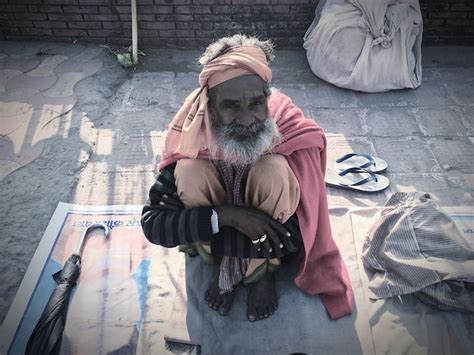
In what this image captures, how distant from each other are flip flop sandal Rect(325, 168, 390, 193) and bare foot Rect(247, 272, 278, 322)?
102 centimetres

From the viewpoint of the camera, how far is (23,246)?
248cm

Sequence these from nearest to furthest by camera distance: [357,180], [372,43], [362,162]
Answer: [357,180] < [362,162] < [372,43]

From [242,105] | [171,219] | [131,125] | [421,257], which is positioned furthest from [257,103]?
[131,125]

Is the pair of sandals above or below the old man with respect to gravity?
below

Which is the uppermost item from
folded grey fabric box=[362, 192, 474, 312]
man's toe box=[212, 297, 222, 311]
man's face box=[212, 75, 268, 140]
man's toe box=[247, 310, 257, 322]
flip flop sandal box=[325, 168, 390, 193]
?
man's face box=[212, 75, 268, 140]

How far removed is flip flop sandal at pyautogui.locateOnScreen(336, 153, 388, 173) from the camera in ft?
9.48

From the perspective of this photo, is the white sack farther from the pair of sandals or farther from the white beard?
the white beard

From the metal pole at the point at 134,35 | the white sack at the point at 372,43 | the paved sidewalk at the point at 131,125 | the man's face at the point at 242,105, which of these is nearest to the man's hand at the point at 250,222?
the man's face at the point at 242,105

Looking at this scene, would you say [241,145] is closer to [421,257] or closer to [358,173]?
[421,257]

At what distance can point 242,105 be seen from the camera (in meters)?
1.73

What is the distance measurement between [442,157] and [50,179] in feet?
10.4

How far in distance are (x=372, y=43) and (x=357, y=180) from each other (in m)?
1.58

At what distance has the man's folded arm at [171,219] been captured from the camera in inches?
69.6

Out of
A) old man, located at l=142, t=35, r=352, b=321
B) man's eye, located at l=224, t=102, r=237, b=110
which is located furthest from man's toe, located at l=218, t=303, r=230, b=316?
man's eye, located at l=224, t=102, r=237, b=110
